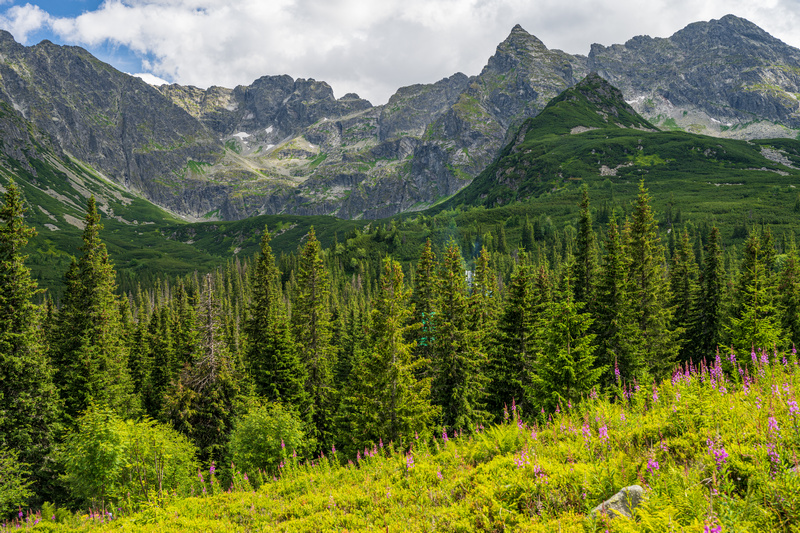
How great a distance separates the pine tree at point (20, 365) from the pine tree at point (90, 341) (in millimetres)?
3143

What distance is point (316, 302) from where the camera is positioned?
115 feet

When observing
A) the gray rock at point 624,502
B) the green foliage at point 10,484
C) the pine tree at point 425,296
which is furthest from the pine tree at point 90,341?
the gray rock at point 624,502

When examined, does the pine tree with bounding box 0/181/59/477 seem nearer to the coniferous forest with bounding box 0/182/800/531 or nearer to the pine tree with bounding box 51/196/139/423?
the coniferous forest with bounding box 0/182/800/531

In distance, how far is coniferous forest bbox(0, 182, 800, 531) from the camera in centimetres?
2308

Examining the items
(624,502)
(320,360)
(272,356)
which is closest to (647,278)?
(320,360)

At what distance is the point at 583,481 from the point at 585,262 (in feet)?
91.8

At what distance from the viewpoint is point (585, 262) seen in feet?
104

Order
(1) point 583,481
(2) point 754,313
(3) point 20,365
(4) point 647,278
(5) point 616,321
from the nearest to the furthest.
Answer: (1) point 583,481
(3) point 20,365
(5) point 616,321
(2) point 754,313
(4) point 647,278

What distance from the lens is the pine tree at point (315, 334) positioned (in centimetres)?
3412

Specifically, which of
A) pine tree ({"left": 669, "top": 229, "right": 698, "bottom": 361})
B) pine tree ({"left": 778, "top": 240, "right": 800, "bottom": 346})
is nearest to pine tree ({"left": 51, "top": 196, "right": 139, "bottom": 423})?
pine tree ({"left": 669, "top": 229, "right": 698, "bottom": 361})

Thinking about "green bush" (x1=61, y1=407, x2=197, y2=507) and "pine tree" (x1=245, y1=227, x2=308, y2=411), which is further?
"pine tree" (x1=245, y1=227, x2=308, y2=411)

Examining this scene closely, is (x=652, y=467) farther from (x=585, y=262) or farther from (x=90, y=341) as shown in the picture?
(x=90, y=341)

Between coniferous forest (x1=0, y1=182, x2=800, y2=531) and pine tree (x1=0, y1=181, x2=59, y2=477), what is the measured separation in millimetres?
106

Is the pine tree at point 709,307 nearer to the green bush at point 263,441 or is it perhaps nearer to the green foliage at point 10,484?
the green bush at point 263,441
